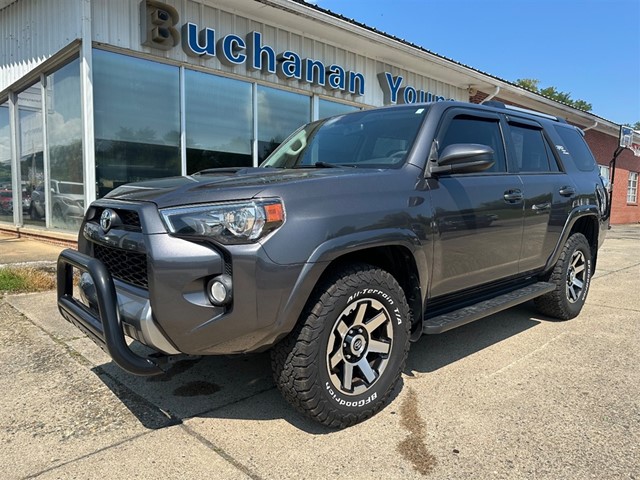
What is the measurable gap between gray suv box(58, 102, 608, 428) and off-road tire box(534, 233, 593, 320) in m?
0.80

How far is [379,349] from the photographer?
2787 mm

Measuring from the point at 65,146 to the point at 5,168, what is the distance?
13.5 feet

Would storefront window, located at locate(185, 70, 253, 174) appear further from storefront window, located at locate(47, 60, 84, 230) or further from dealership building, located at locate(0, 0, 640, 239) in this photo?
storefront window, located at locate(47, 60, 84, 230)

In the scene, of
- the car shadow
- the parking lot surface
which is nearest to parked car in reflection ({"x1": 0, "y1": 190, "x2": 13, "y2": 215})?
the parking lot surface

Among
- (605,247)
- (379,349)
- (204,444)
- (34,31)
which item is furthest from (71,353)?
(605,247)

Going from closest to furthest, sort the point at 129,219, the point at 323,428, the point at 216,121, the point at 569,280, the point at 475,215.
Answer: the point at 129,219, the point at 323,428, the point at 475,215, the point at 569,280, the point at 216,121

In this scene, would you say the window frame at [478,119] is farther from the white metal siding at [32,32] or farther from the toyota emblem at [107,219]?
the white metal siding at [32,32]

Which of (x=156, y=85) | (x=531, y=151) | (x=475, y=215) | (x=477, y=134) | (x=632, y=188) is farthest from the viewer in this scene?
(x=632, y=188)

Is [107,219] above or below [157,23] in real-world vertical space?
below

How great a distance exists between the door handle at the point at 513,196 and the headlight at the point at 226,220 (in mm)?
2138

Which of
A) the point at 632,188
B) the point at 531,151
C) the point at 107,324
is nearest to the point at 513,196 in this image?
the point at 531,151

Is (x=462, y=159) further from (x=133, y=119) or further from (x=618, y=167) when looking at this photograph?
(x=618, y=167)

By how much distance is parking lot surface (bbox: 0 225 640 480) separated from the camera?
7.57ft

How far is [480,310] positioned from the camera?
341 centimetres
